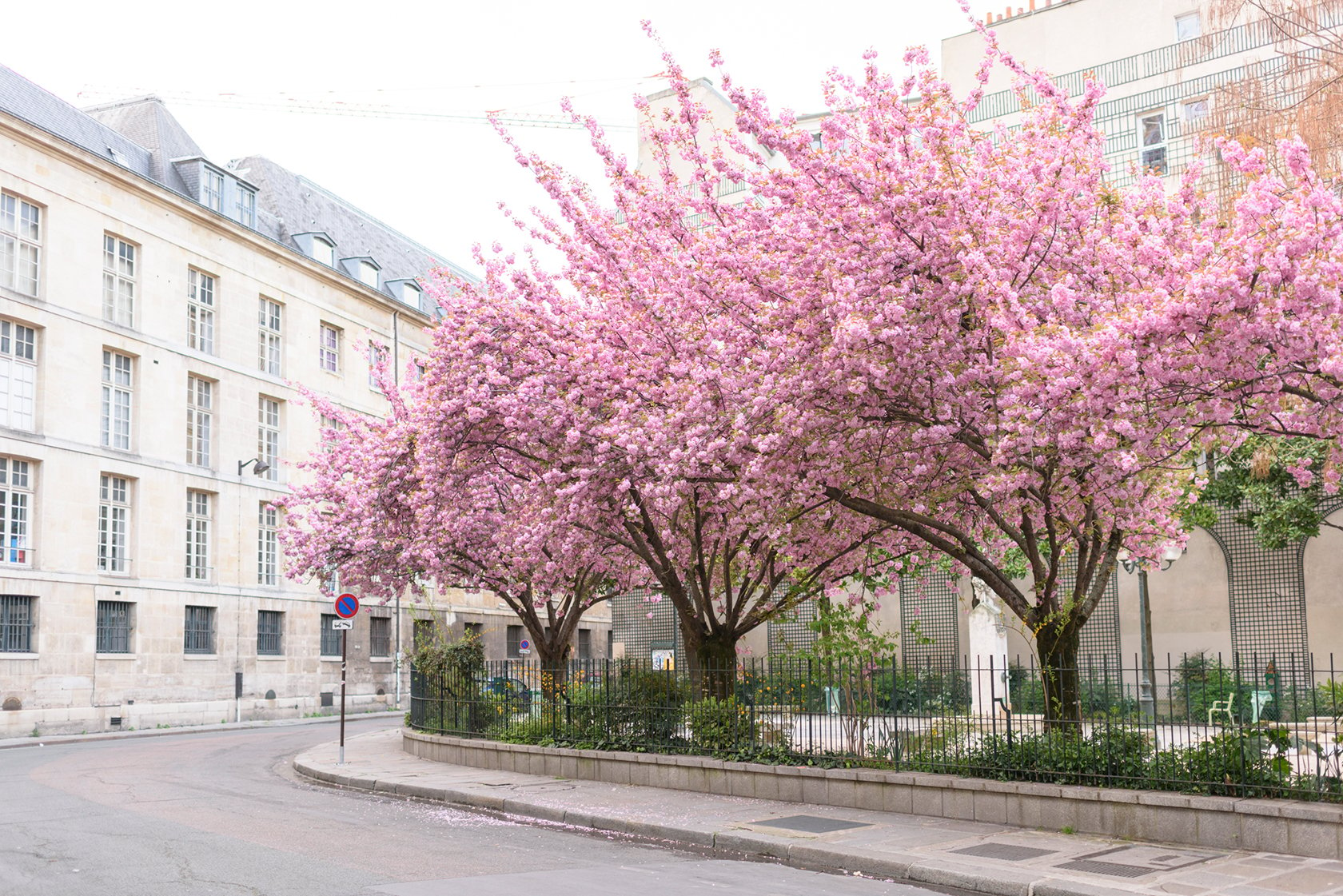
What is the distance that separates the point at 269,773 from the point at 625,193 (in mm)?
11168

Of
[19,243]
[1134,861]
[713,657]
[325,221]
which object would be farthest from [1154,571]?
[325,221]

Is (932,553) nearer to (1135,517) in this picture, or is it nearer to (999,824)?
(1135,517)

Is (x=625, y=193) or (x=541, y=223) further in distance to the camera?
(x=541, y=223)

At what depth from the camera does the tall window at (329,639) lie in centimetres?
4428

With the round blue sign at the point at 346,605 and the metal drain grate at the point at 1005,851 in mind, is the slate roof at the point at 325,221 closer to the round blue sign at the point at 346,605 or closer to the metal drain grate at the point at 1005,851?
the round blue sign at the point at 346,605

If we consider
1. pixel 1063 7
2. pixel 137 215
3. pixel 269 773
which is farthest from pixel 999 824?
pixel 137 215

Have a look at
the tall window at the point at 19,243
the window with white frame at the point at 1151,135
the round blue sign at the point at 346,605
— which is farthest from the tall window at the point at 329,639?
the window with white frame at the point at 1151,135

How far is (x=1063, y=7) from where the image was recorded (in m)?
33.8

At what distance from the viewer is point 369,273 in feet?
170

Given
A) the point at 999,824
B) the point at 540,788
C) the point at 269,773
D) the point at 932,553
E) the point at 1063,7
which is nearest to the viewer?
the point at 999,824

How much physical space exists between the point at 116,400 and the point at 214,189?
943cm

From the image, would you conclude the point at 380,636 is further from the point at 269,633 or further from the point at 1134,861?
the point at 1134,861

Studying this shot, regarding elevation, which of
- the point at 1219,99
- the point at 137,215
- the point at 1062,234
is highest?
the point at 137,215

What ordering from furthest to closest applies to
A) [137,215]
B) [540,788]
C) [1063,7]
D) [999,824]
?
1. [137,215]
2. [1063,7]
3. [540,788]
4. [999,824]
